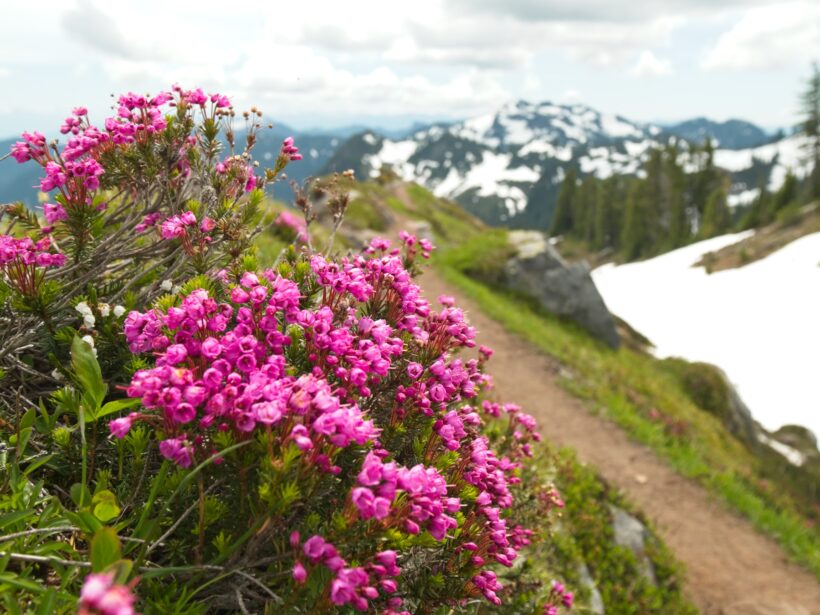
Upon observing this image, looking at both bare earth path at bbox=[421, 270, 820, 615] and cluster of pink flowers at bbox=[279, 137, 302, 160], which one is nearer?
cluster of pink flowers at bbox=[279, 137, 302, 160]

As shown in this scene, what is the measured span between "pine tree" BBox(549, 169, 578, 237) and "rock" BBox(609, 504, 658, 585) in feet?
369

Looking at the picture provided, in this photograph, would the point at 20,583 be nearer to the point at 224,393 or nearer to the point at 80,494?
the point at 80,494

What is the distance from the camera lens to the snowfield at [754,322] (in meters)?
27.6

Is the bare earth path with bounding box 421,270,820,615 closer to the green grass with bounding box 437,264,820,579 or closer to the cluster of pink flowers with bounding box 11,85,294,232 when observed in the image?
the green grass with bounding box 437,264,820,579

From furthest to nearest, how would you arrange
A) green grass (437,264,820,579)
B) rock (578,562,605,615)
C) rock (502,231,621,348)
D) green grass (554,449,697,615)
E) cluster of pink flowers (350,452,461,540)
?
1. rock (502,231,621,348)
2. green grass (437,264,820,579)
3. green grass (554,449,697,615)
4. rock (578,562,605,615)
5. cluster of pink flowers (350,452,461,540)

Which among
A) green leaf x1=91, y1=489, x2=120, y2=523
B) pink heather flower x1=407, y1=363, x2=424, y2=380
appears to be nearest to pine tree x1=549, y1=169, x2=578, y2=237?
pink heather flower x1=407, y1=363, x2=424, y2=380

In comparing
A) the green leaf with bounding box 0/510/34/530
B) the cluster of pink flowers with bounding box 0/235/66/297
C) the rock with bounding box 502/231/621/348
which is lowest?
the rock with bounding box 502/231/621/348

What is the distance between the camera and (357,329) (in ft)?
10.0

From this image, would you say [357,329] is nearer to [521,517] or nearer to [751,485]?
[521,517]

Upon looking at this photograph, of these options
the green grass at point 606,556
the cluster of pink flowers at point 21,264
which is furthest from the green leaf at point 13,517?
the green grass at point 606,556

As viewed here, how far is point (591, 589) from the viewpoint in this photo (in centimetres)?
676

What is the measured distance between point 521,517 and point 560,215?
11772cm

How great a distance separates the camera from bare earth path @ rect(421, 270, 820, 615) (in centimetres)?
911

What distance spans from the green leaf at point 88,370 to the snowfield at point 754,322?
28.5 metres
